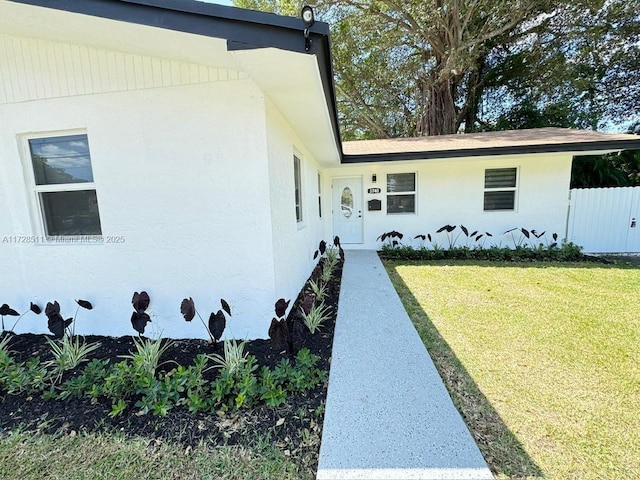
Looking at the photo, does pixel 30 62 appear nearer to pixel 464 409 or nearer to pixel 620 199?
pixel 464 409

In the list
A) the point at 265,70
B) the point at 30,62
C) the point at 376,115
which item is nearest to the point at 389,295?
the point at 265,70

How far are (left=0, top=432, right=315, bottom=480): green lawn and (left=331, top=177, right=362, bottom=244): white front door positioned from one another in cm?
692

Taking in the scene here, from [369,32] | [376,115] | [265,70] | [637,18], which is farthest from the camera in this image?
[376,115]

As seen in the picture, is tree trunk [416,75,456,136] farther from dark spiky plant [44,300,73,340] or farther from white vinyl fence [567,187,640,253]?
Answer: dark spiky plant [44,300,73,340]

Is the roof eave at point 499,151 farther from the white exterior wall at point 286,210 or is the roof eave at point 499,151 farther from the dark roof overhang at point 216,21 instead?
the dark roof overhang at point 216,21

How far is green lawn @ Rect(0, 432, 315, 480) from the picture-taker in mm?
1699

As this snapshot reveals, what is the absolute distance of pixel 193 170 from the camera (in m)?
3.01

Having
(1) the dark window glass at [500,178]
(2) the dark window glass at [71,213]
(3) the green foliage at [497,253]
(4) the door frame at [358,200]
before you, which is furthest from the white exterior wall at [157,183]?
(1) the dark window glass at [500,178]

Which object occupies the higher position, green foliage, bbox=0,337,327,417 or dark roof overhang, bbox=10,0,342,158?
dark roof overhang, bbox=10,0,342,158

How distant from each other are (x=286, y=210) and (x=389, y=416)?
101 inches

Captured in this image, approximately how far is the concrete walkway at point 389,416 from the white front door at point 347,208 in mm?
5112

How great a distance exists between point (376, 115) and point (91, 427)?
16.9 m

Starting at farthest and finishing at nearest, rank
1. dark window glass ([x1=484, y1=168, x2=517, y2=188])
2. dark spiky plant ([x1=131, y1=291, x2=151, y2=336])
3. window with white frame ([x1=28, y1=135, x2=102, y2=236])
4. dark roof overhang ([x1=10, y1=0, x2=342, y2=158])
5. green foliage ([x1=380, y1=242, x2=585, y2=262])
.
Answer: dark window glass ([x1=484, y1=168, x2=517, y2=188]), green foliage ([x1=380, y1=242, x2=585, y2=262]), window with white frame ([x1=28, y1=135, x2=102, y2=236]), dark spiky plant ([x1=131, y1=291, x2=151, y2=336]), dark roof overhang ([x1=10, y1=0, x2=342, y2=158])

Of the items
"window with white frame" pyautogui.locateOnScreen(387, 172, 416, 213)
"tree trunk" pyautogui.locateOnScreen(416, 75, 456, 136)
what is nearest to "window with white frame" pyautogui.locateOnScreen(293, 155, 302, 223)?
"window with white frame" pyautogui.locateOnScreen(387, 172, 416, 213)
